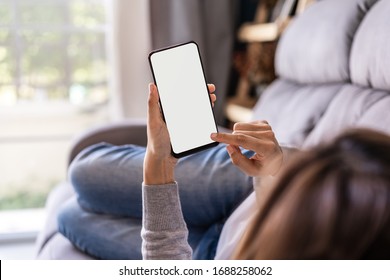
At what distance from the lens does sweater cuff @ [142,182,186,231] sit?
563 mm

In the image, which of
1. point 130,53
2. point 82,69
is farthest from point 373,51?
point 82,69

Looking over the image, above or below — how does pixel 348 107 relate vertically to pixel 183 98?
below

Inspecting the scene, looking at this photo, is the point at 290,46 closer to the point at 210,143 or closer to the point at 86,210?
the point at 86,210

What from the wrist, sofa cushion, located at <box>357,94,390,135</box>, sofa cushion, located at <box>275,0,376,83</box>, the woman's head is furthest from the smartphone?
sofa cushion, located at <box>275,0,376,83</box>

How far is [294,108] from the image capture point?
1.21 m

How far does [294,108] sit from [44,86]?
1.19 meters

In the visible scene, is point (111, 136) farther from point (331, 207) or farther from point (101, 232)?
point (331, 207)

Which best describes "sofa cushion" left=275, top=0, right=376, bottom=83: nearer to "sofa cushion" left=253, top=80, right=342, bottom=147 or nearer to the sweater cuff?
"sofa cushion" left=253, top=80, right=342, bottom=147

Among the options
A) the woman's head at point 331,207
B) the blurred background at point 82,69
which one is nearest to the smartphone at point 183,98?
the woman's head at point 331,207

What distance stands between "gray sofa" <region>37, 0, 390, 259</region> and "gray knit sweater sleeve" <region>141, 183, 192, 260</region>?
313 millimetres

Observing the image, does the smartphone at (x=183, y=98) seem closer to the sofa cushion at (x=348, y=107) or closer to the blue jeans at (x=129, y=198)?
the blue jeans at (x=129, y=198)

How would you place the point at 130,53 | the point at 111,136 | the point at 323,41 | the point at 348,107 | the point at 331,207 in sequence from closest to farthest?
the point at 331,207
the point at 348,107
the point at 323,41
the point at 111,136
the point at 130,53

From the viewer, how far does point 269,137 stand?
0.57 m
